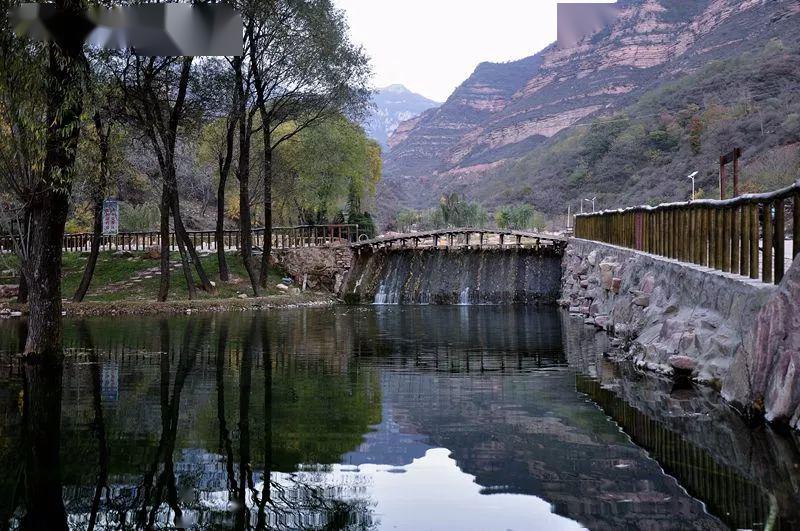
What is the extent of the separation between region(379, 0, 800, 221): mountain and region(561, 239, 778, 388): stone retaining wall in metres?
31.0

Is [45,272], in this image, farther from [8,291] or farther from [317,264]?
[317,264]

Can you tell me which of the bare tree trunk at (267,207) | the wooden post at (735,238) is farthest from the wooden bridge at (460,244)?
the wooden post at (735,238)

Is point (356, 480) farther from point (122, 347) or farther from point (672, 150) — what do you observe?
point (672, 150)

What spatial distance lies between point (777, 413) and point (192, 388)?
23.6 feet

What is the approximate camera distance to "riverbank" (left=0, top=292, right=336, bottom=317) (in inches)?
953

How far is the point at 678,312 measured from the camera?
1206 centimetres

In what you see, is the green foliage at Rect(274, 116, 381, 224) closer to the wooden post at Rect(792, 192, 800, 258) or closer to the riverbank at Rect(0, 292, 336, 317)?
the riverbank at Rect(0, 292, 336, 317)

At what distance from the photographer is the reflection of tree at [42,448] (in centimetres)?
541

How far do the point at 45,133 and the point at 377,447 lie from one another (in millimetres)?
7949

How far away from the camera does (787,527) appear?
5102 mm

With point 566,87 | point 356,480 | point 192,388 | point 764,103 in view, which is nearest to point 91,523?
point 356,480

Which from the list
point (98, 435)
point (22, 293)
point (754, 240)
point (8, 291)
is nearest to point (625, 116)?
point (8, 291)

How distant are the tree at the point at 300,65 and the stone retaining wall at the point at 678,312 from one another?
13.9 meters

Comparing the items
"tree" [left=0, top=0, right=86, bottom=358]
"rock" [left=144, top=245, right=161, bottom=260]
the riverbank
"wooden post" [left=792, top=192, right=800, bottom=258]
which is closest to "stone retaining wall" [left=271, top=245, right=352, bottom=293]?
"rock" [left=144, top=245, right=161, bottom=260]
